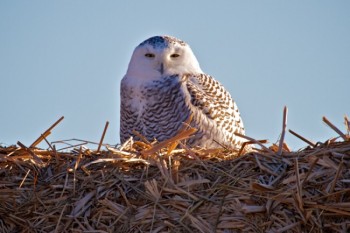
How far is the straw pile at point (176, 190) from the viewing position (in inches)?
120

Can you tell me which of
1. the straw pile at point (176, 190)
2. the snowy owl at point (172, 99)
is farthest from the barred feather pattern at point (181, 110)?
the straw pile at point (176, 190)

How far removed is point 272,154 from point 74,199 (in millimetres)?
884

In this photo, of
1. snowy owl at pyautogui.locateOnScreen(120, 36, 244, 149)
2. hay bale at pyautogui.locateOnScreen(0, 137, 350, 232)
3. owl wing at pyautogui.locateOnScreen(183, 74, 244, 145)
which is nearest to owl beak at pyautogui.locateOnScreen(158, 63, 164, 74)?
snowy owl at pyautogui.locateOnScreen(120, 36, 244, 149)

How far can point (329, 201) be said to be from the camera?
3006 millimetres

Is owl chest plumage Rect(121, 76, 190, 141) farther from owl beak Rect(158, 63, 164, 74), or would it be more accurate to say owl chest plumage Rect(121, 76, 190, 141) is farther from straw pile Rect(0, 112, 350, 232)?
straw pile Rect(0, 112, 350, 232)

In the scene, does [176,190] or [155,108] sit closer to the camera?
[176,190]

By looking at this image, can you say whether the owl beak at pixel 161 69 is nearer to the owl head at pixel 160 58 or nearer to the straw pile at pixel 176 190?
the owl head at pixel 160 58

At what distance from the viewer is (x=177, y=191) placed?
10.7 ft

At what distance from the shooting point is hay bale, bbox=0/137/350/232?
3037 millimetres

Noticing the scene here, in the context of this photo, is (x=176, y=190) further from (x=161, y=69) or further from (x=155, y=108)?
(x=161, y=69)

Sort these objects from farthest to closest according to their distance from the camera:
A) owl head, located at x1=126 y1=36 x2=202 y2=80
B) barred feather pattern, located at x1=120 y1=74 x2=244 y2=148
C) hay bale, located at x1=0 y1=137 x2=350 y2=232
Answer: owl head, located at x1=126 y1=36 x2=202 y2=80
barred feather pattern, located at x1=120 y1=74 x2=244 y2=148
hay bale, located at x1=0 y1=137 x2=350 y2=232

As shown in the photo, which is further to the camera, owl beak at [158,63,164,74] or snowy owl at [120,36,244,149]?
owl beak at [158,63,164,74]

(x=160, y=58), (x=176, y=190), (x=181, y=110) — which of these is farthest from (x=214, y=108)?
(x=176, y=190)

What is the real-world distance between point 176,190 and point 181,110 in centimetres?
238
